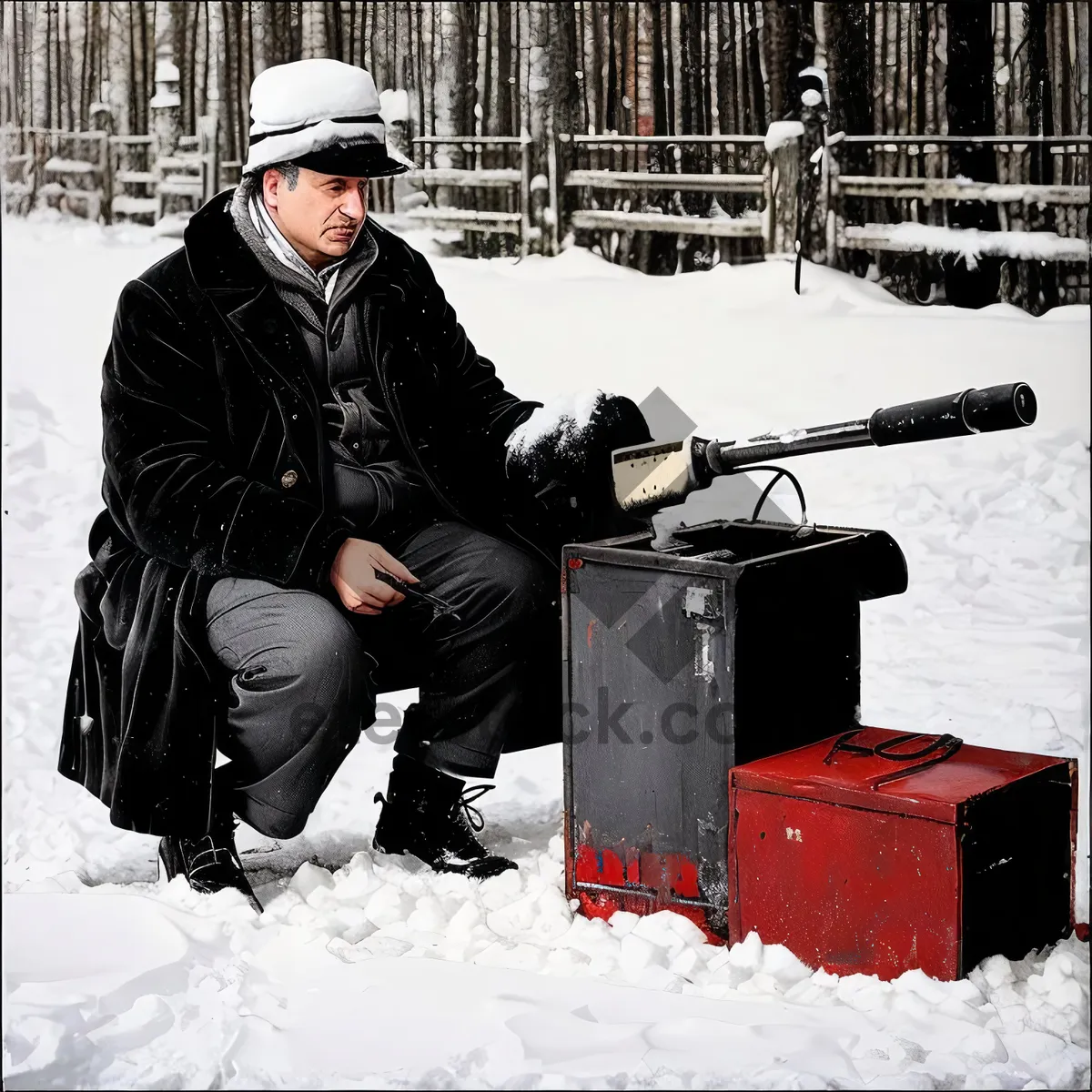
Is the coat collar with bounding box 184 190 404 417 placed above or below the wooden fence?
below

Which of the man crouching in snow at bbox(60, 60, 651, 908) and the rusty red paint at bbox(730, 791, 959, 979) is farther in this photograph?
the man crouching in snow at bbox(60, 60, 651, 908)

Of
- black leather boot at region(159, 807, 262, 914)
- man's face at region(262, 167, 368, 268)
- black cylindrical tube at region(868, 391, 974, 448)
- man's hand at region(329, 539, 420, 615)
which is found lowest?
black leather boot at region(159, 807, 262, 914)

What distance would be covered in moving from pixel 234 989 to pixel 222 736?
0.56 metres

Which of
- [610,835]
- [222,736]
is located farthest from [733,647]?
[222,736]

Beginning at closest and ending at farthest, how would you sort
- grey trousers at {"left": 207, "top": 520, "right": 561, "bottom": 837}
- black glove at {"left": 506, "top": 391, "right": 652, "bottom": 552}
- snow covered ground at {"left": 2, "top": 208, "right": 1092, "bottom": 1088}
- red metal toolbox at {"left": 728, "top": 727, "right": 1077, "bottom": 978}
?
red metal toolbox at {"left": 728, "top": 727, "right": 1077, "bottom": 978}, snow covered ground at {"left": 2, "top": 208, "right": 1092, "bottom": 1088}, grey trousers at {"left": 207, "top": 520, "right": 561, "bottom": 837}, black glove at {"left": 506, "top": 391, "right": 652, "bottom": 552}

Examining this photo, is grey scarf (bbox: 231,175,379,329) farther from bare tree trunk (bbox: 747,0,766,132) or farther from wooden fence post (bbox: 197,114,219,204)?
bare tree trunk (bbox: 747,0,766,132)

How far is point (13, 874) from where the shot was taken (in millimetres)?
3660

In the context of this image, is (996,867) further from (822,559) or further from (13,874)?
(13,874)

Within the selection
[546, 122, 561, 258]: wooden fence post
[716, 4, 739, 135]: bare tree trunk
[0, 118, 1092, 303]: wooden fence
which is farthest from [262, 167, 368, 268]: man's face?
[716, 4, 739, 135]: bare tree trunk

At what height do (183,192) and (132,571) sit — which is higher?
(183,192)

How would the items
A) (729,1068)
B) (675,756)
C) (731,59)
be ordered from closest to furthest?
(729,1068) → (675,756) → (731,59)

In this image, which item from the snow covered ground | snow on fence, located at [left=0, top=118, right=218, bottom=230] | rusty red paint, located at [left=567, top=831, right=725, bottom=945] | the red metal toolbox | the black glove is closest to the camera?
the red metal toolbox

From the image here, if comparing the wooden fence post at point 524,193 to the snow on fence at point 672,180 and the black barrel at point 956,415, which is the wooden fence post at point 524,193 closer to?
the snow on fence at point 672,180

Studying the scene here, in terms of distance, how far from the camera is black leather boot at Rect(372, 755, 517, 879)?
11.8 feet
